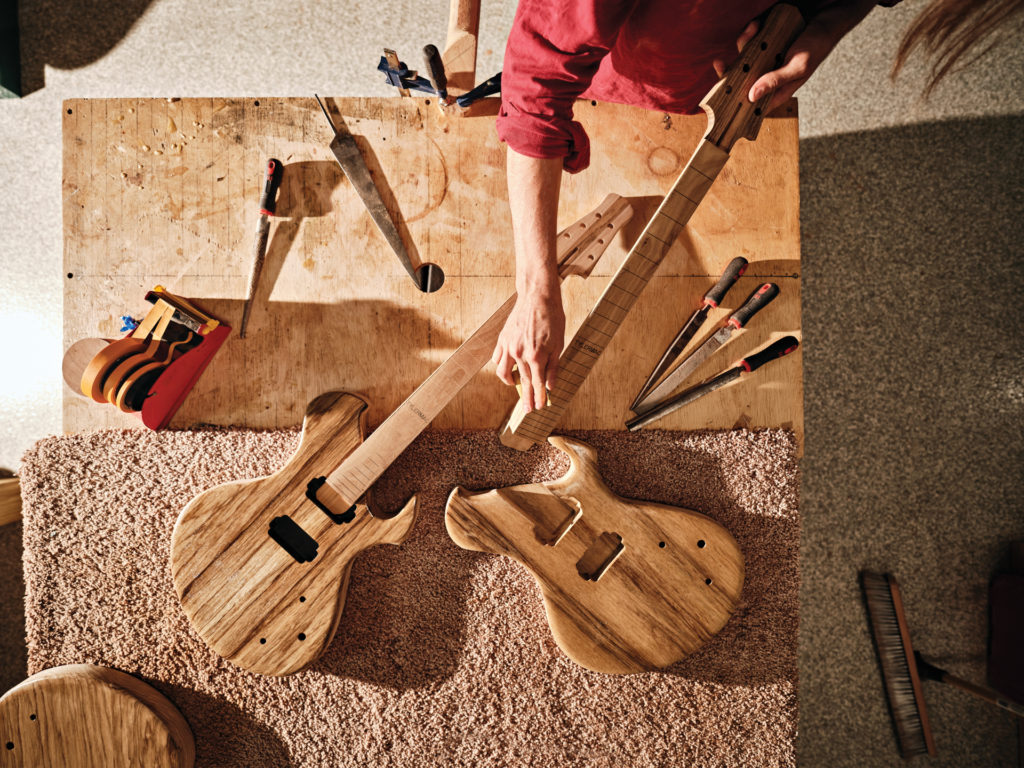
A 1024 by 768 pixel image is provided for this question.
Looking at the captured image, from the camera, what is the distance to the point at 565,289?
3.51ft

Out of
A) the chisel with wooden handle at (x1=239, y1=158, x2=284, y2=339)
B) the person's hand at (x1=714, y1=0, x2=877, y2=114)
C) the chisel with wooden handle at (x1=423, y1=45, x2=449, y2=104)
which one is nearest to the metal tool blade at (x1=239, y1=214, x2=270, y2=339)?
the chisel with wooden handle at (x1=239, y1=158, x2=284, y2=339)

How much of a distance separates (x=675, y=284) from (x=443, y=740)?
102cm

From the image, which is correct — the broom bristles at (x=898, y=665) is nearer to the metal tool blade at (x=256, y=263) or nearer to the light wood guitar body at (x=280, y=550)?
the light wood guitar body at (x=280, y=550)

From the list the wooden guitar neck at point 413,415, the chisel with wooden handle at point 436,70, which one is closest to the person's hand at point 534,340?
the wooden guitar neck at point 413,415

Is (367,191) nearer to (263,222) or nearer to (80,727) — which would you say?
(263,222)

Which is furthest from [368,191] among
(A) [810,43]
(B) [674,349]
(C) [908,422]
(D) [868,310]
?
(C) [908,422]

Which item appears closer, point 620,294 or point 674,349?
point 620,294

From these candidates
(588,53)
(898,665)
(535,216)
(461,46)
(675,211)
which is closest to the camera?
(588,53)

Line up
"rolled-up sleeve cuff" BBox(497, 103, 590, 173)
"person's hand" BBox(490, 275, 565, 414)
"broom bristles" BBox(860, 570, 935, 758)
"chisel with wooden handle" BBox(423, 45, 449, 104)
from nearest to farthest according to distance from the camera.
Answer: "rolled-up sleeve cuff" BBox(497, 103, 590, 173), "person's hand" BBox(490, 275, 565, 414), "chisel with wooden handle" BBox(423, 45, 449, 104), "broom bristles" BBox(860, 570, 935, 758)

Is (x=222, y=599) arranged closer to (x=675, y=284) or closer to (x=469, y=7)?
(x=675, y=284)

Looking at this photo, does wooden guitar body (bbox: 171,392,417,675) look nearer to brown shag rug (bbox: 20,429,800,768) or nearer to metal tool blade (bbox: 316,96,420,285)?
brown shag rug (bbox: 20,429,800,768)

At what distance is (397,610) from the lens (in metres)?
1.08

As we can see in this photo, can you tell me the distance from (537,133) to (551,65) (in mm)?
84

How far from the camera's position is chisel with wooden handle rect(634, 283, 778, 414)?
3.43 feet
